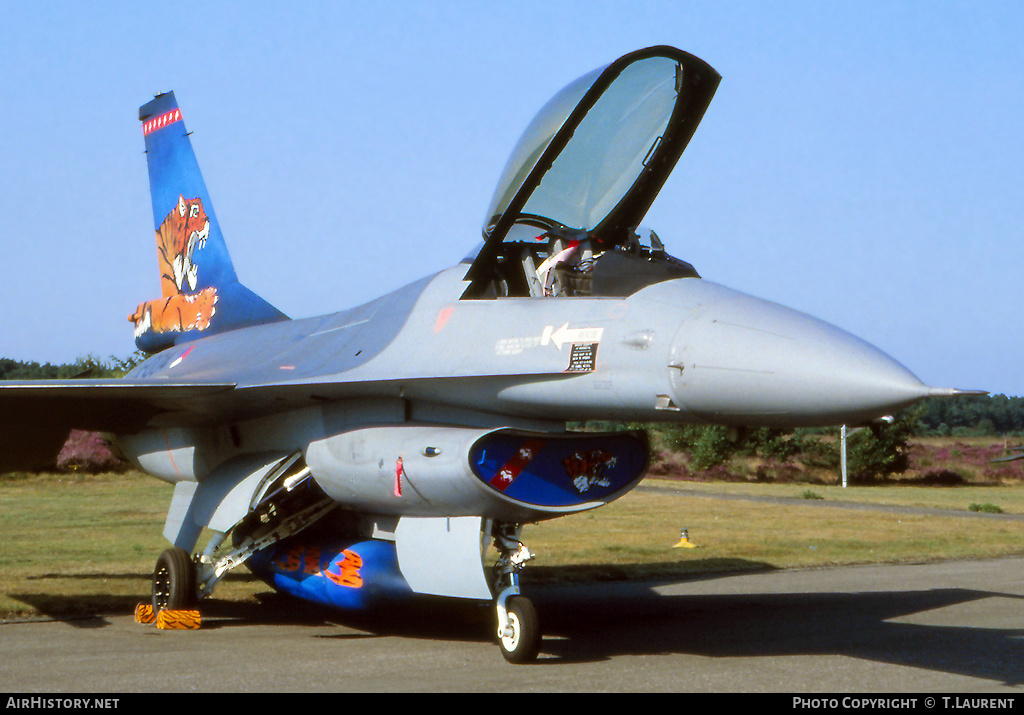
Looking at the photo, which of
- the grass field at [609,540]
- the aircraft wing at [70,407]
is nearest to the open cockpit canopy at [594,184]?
the aircraft wing at [70,407]

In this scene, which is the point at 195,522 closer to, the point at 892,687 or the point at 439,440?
the point at 439,440

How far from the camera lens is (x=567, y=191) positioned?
726 centimetres

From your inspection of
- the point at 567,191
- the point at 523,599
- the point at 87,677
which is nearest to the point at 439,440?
the point at 523,599

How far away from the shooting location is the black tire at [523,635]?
6.89 meters

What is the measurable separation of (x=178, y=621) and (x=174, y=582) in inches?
14.4

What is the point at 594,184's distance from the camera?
24.1 ft

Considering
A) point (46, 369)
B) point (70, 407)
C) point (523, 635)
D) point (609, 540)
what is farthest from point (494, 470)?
point (46, 369)

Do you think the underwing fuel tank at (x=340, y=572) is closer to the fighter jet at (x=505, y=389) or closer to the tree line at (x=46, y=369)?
the fighter jet at (x=505, y=389)

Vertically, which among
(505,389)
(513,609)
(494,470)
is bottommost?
(513,609)

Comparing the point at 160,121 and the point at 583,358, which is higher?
the point at 160,121

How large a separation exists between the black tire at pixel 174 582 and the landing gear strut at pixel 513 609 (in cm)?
342

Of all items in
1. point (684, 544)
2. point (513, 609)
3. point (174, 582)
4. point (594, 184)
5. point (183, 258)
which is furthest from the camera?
point (684, 544)

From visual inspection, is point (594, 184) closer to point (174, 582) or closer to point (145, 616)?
point (174, 582)

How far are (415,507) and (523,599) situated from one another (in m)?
1.03
